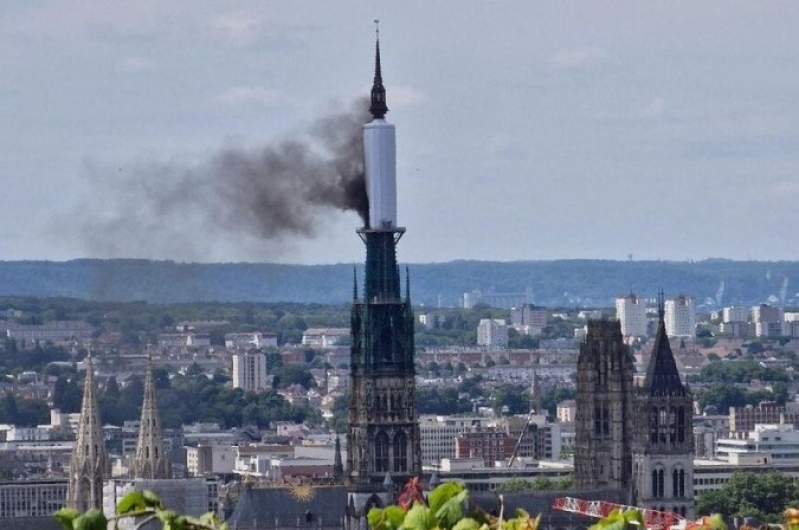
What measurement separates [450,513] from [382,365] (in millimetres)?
64236

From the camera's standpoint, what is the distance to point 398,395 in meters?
75.6

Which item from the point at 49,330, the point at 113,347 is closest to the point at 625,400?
the point at 113,347

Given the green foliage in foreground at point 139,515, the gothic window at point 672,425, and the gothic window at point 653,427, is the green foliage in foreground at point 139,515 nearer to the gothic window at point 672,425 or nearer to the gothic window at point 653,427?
the gothic window at point 653,427

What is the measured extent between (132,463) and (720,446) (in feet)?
185

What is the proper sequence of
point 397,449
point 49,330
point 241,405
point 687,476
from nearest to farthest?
point 397,449
point 687,476
point 241,405
point 49,330

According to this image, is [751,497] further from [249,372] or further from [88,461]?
[249,372]

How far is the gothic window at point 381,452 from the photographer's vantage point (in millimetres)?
74250

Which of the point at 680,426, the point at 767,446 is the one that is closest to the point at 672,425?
the point at 680,426

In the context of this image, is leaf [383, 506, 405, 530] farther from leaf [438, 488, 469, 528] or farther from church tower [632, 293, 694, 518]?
church tower [632, 293, 694, 518]

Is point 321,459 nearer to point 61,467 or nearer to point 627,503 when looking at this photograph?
point 61,467

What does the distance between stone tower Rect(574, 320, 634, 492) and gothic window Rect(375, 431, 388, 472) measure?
872 centimetres

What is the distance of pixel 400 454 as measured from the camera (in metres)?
74.6

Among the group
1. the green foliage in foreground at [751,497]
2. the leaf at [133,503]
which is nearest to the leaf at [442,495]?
the leaf at [133,503]

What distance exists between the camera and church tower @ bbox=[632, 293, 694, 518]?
81500 mm
